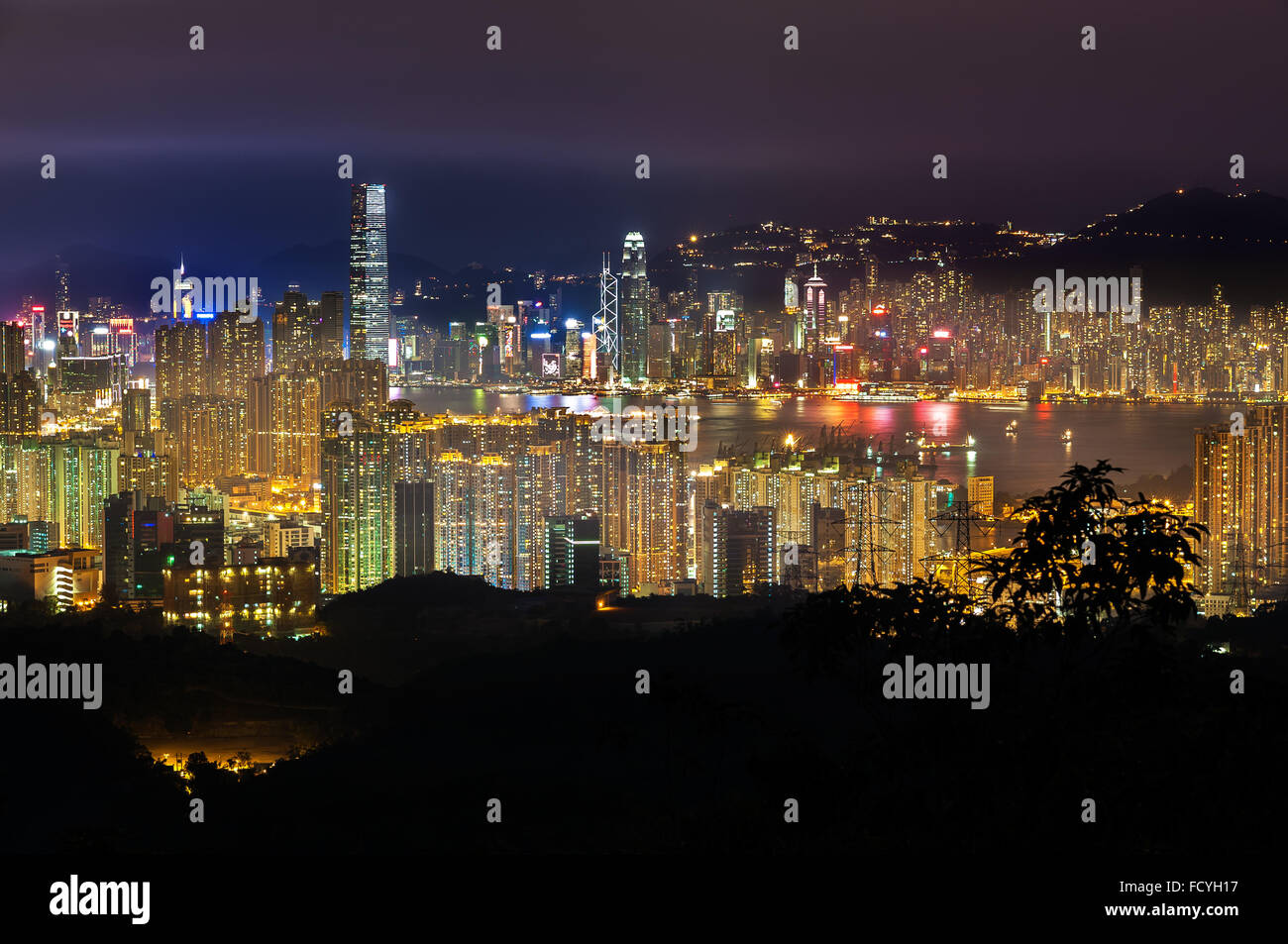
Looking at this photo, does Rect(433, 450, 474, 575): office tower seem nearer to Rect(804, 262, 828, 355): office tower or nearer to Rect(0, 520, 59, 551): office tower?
Rect(0, 520, 59, 551): office tower

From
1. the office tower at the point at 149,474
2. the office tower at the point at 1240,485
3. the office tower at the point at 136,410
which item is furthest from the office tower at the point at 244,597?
the office tower at the point at 136,410

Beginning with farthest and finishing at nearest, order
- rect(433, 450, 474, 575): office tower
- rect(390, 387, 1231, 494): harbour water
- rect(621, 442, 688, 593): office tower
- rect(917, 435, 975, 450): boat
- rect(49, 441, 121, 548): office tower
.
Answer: rect(49, 441, 121, 548): office tower
rect(433, 450, 474, 575): office tower
rect(917, 435, 975, 450): boat
rect(621, 442, 688, 593): office tower
rect(390, 387, 1231, 494): harbour water

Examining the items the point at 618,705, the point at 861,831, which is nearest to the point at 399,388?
the point at 618,705

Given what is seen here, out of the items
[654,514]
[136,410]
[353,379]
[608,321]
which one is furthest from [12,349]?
[654,514]

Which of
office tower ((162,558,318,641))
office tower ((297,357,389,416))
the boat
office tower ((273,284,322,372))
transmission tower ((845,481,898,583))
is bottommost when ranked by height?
office tower ((162,558,318,641))

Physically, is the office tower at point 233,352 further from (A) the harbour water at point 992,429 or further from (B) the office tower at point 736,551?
(B) the office tower at point 736,551

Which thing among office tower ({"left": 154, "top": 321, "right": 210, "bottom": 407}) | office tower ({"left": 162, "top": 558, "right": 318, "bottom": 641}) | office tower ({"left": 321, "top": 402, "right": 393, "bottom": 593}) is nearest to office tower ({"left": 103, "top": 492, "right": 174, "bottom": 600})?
office tower ({"left": 162, "top": 558, "right": 318, "bottom": 641})
